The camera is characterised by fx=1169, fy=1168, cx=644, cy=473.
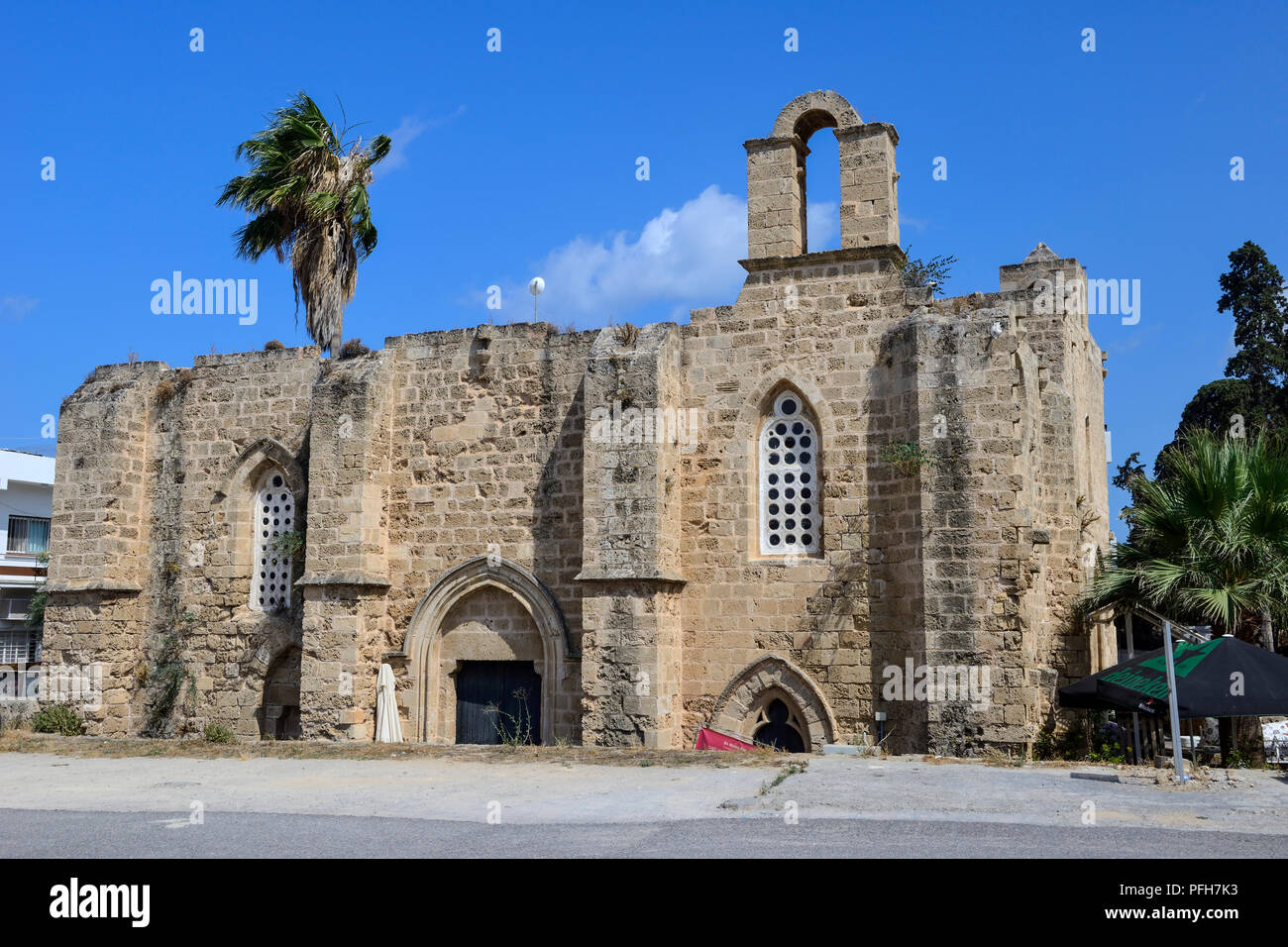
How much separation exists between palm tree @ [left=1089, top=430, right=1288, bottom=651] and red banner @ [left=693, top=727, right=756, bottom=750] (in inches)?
183

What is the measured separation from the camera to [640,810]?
8406 mm

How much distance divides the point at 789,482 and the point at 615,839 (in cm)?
798

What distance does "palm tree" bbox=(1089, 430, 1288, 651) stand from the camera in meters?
12.8

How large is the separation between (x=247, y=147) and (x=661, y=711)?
11751mm

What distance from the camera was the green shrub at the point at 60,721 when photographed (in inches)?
666

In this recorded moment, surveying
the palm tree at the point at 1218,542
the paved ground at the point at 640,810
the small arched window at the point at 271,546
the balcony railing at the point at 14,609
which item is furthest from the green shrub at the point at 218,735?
the balcony railing at the point at 14,609

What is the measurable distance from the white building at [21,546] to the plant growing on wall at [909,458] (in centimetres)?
2505

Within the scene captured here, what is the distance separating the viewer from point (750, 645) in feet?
46.8

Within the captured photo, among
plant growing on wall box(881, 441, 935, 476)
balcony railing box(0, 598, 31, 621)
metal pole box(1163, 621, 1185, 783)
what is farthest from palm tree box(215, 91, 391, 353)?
balcony railing box(0, 598, 31, 621)

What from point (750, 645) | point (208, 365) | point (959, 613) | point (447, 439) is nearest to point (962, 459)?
point (959, 613)

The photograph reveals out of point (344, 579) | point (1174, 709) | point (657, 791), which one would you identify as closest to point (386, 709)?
point (344, 579)

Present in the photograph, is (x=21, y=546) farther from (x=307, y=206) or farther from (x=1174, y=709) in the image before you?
(x=1174, y=709)

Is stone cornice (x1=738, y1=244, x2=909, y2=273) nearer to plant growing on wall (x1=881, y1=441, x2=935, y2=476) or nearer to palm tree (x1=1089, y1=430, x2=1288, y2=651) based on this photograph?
plant growing on wall (x1=881, y1=441, x2=935, y2=476)

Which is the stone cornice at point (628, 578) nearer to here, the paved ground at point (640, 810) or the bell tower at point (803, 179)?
the paved ground at point (640, 810)
